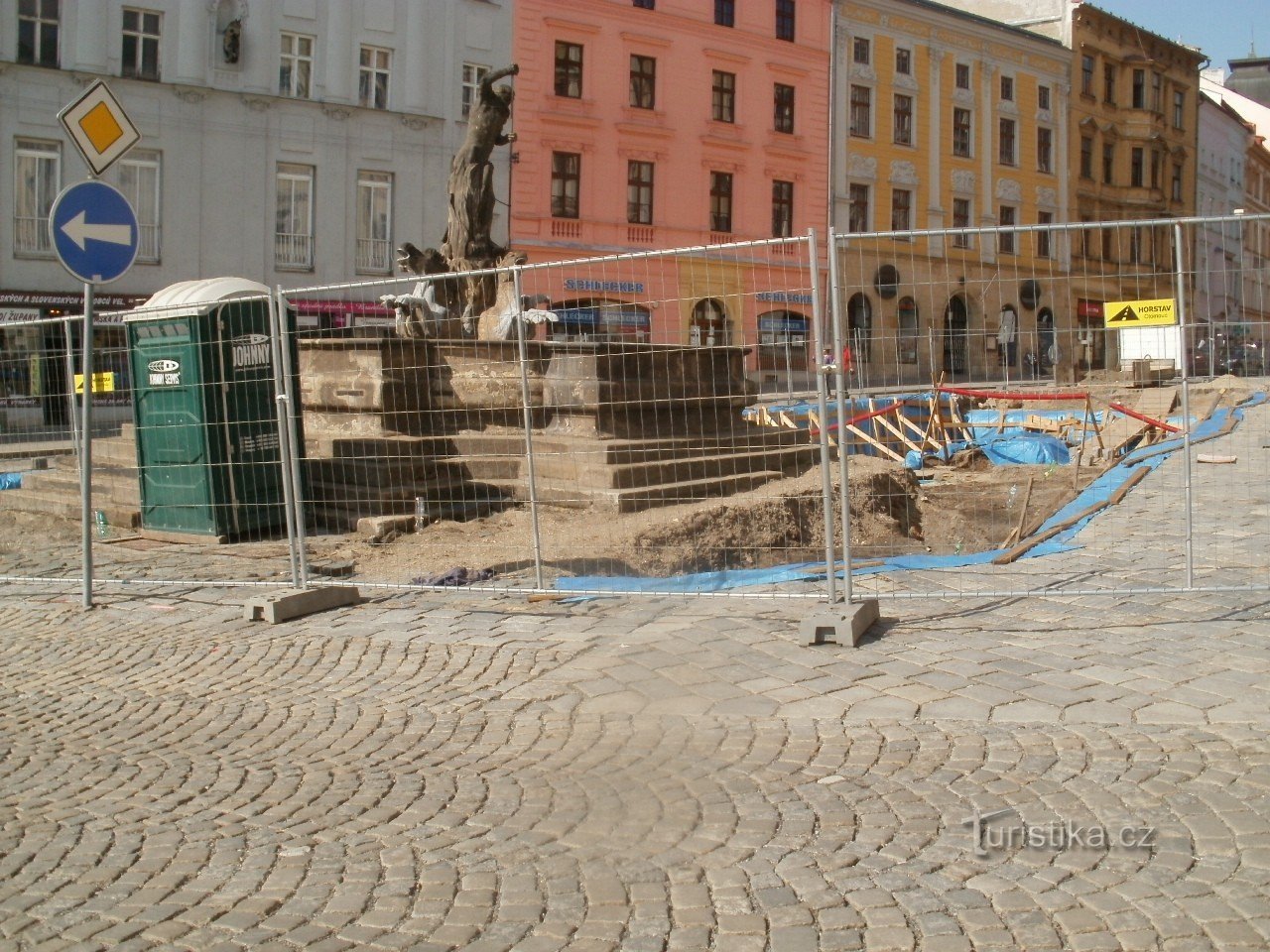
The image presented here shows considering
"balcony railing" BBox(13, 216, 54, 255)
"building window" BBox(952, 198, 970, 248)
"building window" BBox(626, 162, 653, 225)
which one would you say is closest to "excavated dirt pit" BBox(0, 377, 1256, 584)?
"balcony railing" BBox(13, 216, 54, 255)

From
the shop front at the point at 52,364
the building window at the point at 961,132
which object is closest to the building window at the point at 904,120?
the building window at the point at 961,132

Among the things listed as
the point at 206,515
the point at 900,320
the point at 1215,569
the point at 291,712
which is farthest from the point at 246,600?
the point at 1215,569

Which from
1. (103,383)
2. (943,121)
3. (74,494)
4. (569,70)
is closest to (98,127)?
(103,383)

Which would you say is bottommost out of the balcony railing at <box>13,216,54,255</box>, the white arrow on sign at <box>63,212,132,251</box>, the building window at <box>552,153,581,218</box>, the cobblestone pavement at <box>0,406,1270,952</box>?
the cobblestone pavement at <box>0,406,1270,952</box>

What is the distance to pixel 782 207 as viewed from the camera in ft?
143

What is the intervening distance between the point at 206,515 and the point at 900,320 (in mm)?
5987

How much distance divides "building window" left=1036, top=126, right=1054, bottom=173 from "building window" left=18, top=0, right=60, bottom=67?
37968 millimetres

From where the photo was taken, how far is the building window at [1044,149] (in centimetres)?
5206

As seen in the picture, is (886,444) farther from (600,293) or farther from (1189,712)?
(1189,712)

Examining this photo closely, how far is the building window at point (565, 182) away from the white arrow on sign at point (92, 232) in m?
29.4

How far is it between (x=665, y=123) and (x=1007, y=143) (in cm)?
1791

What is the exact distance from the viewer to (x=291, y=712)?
5910 mm

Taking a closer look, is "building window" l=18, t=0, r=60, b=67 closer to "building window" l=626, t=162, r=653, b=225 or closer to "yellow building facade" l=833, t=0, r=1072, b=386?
"building window" l=626, t=162, r=653, b=225

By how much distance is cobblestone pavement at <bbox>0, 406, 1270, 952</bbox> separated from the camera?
143 inches
